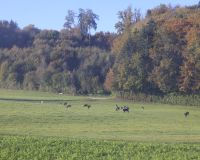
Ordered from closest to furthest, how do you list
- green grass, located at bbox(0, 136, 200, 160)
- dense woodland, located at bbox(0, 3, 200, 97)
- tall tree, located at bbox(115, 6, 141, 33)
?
green grass, located at bbox(0, 136, 200, 160), dense woodland, located at bbox(0, 3, 200, 97), tall tree, located at bbox(115, 6, 141, 33)

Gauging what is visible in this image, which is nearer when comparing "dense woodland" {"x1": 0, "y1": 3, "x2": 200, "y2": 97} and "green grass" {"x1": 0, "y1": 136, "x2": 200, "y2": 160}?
"green grass" {"x1": 0, "y1": 136, "x2": 200, "y2": 160}

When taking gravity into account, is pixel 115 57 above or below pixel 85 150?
above

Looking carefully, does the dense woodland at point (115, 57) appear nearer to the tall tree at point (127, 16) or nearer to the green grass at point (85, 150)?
the tall tree at point (127, 16)

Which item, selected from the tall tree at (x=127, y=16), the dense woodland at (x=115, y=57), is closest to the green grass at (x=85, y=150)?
the dense woodland at (x=115, y=57)

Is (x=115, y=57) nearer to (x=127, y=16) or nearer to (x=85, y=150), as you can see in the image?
(x=127, y=16)

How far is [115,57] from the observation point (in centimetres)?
11344

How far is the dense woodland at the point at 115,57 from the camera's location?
89812mm

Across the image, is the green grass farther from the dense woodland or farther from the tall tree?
the tall tree

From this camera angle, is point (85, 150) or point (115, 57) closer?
point (85, 150)

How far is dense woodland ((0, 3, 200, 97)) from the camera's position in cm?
8981

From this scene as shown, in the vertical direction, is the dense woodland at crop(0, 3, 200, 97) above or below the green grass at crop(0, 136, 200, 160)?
above

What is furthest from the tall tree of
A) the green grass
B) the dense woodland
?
the green grass

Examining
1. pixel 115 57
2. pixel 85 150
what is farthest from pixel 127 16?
pixel 85 150

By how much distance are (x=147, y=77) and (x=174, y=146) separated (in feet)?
230
